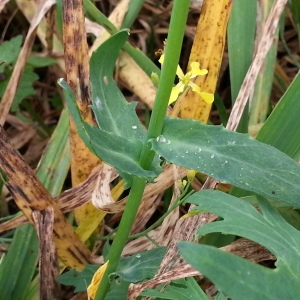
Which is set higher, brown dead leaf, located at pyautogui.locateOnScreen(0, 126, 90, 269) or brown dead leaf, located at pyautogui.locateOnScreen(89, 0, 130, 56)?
brown dead leaf, located at pyautogui.locateOnScreen(89, 0, 130, 56)

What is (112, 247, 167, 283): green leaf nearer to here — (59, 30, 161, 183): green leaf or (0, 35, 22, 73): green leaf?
(59, 30, 161, 183): green leaf

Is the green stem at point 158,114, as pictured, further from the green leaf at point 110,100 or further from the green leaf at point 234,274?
the green leaf at point 234,274

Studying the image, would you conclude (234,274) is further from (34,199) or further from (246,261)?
(34,199)

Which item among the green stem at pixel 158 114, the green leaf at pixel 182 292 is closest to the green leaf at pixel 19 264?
the green stem at pixel 158 114

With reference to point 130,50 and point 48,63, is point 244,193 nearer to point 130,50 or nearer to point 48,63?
point 130,50

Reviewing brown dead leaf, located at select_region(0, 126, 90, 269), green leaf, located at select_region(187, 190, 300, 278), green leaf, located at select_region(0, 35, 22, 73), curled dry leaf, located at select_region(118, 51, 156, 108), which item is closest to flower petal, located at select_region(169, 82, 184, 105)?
green leaf, located at select_region(187, 190, 300, 278)

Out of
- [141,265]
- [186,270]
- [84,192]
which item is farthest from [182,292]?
[84,192]
